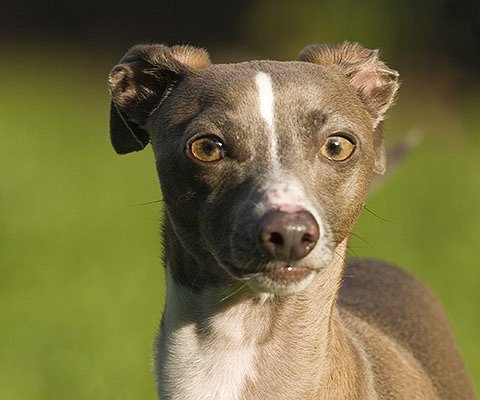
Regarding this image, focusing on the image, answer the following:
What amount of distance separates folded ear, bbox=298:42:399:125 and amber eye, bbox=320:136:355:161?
504mm

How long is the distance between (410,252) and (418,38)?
576 inches

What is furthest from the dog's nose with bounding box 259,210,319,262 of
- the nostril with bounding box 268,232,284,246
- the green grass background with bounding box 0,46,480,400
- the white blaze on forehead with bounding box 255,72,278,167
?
the green grass background with bounding box 0,46,480,400

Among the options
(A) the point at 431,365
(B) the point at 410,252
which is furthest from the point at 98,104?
(A) the point at 431,365

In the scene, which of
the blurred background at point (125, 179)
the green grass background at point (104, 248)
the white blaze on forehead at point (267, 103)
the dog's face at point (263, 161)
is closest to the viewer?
the dog's face at point (263, 161)

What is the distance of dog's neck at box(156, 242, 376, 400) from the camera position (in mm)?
5781

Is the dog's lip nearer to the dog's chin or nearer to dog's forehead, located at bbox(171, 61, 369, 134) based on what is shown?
the dog's chin

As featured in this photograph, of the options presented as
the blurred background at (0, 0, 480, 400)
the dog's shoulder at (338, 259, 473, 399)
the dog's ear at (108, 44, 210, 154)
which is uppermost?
the dog's ear at (108, 44, 210, 154)

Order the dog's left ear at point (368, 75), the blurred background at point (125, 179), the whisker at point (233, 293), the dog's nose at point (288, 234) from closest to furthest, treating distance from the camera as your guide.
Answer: the dog's nose at point (288, 234) < the whisker at point (233, 293) < the dog's left ear at point (368, 75) < the blurred background at point (125, 179)

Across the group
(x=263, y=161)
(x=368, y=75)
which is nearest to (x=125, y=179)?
(x=368, y=75)

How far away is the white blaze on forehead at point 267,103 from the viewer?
5.50 metres

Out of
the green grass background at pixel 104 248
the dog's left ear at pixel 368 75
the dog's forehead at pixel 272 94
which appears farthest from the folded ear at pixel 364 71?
A: the green grass background at pixel 104 248

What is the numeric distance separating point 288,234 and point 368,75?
1.33 metres

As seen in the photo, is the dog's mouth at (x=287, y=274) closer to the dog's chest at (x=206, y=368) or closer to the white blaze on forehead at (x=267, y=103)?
the white blaze on forehead at (x=267, y=103)

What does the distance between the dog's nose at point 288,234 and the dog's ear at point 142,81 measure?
1187mm
